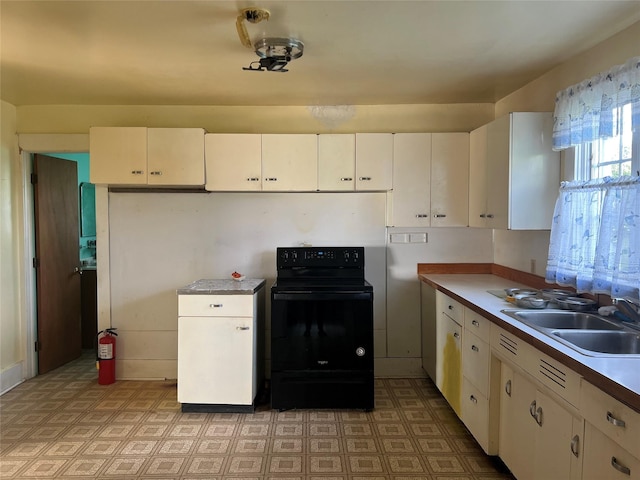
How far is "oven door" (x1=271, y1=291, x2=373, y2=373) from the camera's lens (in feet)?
10.4

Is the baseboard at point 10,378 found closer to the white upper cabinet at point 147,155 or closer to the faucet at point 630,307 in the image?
the white upper cabinet at point 147,155

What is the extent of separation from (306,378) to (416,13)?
241 cm

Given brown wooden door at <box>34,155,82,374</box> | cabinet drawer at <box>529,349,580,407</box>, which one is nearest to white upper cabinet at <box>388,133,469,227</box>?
cabinet drawer at <box>529,349,580,407</box>

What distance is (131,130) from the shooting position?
346cm

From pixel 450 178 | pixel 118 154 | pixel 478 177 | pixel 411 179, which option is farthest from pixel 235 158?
pixel 478 177

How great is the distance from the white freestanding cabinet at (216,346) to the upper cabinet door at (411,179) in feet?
4.49

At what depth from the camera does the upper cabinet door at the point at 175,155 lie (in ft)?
11.4

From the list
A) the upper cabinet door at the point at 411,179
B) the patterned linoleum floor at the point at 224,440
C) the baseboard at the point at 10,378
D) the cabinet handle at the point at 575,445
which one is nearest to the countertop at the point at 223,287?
the patterned linoleum floor at the point at 224,440

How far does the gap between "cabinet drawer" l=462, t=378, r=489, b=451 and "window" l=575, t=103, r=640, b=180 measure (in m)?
1.39

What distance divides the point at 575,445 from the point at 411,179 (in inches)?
91.1

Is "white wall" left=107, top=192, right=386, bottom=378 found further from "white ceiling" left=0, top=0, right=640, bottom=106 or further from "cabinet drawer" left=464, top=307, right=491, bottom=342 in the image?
"cabinet drawer" left=464, top=307, right=491, bottom=342

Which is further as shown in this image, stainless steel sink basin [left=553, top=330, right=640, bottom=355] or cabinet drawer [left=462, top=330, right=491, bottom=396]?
cabinet drawer [left=462, top=330, right=491, bottom=396]

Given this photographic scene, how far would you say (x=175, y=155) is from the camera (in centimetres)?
348

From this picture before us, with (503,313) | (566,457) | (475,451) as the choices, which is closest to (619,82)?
(503,313)
